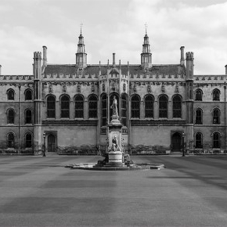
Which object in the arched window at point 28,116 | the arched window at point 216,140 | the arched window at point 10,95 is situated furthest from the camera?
the arched window at point 10,95

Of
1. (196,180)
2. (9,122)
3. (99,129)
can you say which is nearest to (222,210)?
(196,180)

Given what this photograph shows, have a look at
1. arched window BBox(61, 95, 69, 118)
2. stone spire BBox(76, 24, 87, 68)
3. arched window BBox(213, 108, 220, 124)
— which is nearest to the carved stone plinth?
arched window BBox(61, 95, 69, 118)

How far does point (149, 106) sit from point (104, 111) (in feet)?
21.1

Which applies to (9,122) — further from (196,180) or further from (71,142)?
(196,180)

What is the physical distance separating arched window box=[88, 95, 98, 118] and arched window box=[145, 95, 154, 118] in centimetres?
713

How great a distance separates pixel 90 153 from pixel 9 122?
1257 centimetres

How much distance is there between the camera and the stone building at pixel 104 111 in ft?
192

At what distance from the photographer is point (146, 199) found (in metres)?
14.8

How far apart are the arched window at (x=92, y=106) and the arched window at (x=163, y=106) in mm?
9076

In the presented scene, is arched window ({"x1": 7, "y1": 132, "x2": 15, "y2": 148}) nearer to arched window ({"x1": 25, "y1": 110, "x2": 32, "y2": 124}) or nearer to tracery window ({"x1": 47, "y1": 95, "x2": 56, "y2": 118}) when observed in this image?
arched window ({"x1": 25, "y1": 110, "x2": 32, "y2": 124})

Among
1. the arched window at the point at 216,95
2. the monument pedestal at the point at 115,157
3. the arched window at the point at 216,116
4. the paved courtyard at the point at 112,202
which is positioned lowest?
the paved courtyard at the point at 112,202

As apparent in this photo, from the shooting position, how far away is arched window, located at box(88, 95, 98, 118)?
2319 inches

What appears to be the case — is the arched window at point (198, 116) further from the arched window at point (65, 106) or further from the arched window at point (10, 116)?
the arched window at point (10, 116)

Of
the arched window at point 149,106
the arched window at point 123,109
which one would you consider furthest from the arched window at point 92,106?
the arched window at point 149,106
